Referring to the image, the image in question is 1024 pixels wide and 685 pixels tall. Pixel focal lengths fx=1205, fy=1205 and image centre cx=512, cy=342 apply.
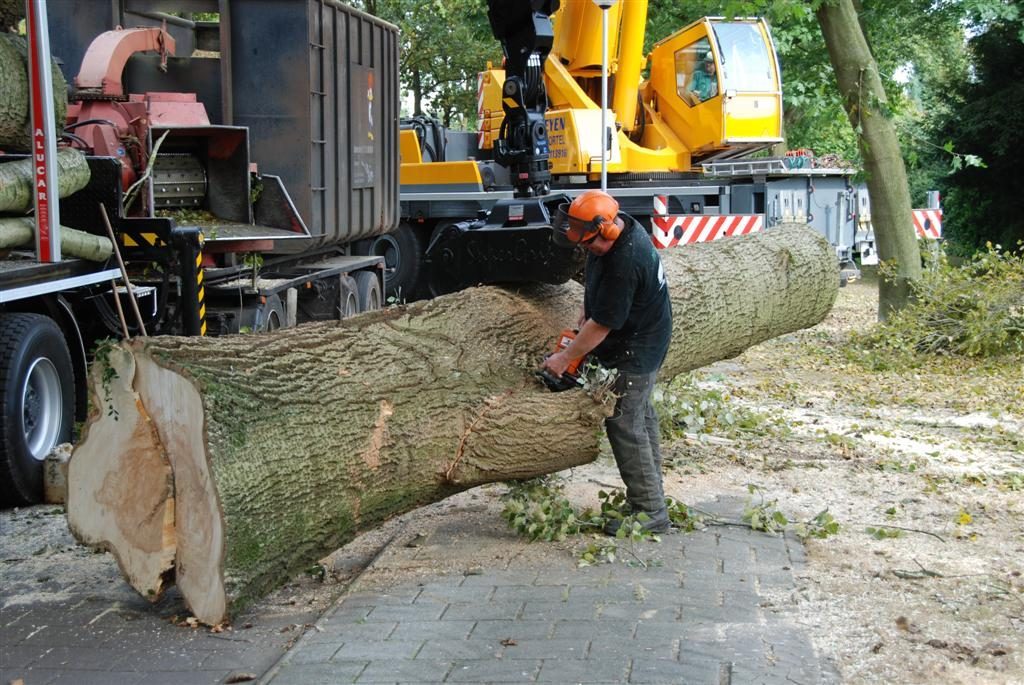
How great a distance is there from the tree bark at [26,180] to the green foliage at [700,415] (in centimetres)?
387

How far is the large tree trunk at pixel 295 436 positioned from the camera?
4.37m

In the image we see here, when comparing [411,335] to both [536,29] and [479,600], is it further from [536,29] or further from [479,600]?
[536,29]

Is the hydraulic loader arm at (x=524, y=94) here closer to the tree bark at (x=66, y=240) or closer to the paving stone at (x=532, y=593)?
the tree bark at (x=66, y=240)

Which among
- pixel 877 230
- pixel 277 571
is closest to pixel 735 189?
pixel 877 230

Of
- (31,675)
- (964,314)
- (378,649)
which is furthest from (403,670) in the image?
(964,314)

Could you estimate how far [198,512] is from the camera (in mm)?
4383

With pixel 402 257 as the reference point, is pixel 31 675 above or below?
below

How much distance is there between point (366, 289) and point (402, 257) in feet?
12.9

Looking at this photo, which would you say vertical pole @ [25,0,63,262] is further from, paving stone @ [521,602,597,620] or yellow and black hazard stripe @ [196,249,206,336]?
paving stone @ [521,602,597,620]

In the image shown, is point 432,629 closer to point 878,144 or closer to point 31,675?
point 31,675

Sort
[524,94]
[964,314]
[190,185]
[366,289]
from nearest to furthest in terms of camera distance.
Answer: [524,94] → [190,185] → [964,314] → [366,289]

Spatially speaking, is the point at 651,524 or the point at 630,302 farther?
the point at 651,524

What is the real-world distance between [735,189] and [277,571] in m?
10.8

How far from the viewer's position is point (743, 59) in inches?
546
